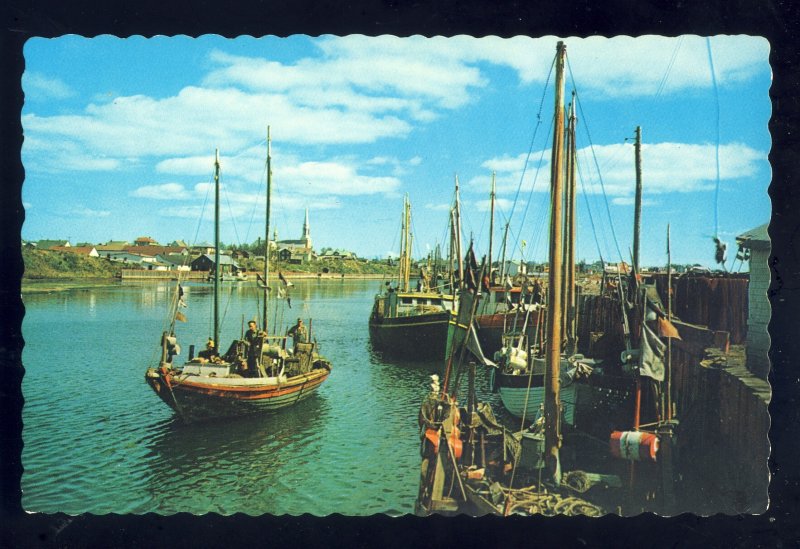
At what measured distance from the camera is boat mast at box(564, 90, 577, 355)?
41.4ft

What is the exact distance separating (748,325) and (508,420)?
6.99 meters

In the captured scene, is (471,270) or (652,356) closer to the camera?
(652,356)

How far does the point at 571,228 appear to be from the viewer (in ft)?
44.2

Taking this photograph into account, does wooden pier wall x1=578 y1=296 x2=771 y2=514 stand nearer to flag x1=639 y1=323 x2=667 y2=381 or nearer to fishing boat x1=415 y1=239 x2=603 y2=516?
flag x1=639 y1=323 x2=667 y2=381

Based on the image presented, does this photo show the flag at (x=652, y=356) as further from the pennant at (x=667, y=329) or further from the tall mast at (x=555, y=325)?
the tall mast at (x=555, y=325)

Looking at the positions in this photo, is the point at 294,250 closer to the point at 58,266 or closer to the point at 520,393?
the point at 58,266

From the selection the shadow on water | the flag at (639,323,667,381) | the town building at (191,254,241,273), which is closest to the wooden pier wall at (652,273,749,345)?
the flag at (639,323,667,381)

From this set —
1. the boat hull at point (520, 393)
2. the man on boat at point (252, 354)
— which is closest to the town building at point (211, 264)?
the man on boat at point (252, 354)

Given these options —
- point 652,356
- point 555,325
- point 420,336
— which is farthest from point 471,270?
point 420,336

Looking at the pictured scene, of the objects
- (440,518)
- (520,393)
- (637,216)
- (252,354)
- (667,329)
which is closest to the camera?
(440,518)

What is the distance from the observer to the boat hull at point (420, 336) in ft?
78.5

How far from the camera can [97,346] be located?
74.0ft

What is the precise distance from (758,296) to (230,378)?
12696mm

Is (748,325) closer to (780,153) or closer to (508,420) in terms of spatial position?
(780,153)
